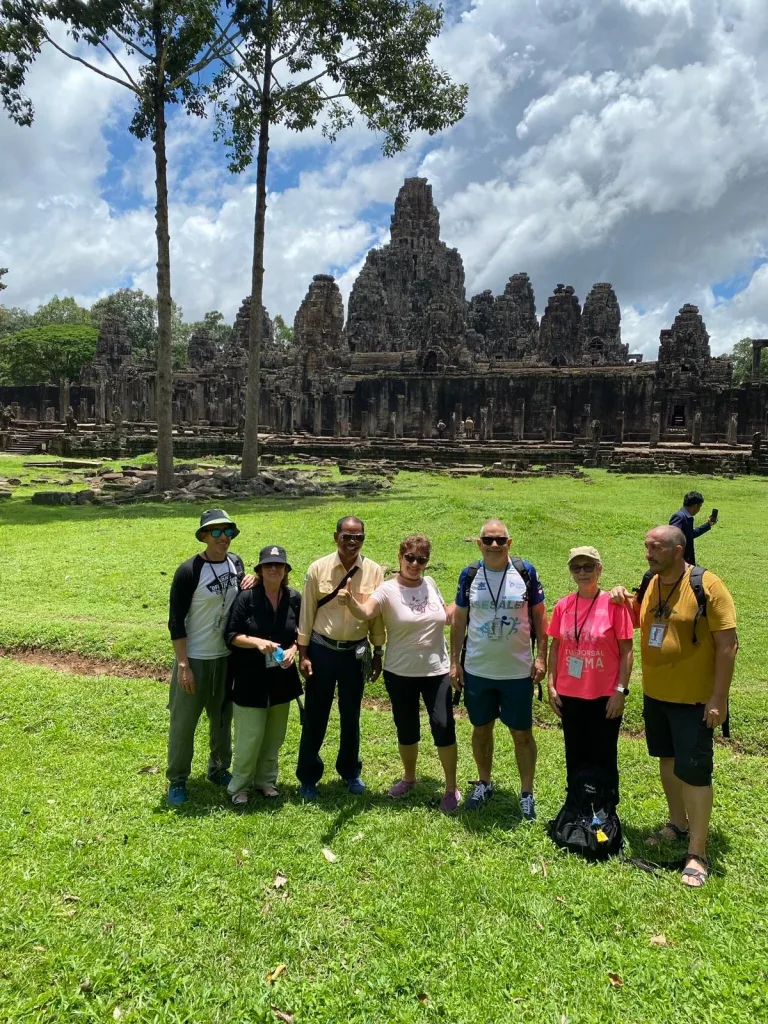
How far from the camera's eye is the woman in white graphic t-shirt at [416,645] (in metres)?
4.36

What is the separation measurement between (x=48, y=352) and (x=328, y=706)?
79.3 meters

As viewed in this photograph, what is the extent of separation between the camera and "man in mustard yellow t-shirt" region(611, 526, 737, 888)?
3.68 meters

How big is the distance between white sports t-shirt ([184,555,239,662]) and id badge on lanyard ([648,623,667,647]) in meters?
2.56

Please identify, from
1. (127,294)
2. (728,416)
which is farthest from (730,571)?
(127,294)

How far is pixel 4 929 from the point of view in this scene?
3215mm

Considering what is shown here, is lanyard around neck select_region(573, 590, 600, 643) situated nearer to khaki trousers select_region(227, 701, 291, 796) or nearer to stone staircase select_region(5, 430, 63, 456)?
khaki trousers select_region(227, 701, 291, 796)

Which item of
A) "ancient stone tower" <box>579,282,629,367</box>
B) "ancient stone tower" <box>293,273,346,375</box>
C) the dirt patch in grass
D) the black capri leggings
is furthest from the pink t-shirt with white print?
"ancient stone tower" <box>579,282,629,367</box>

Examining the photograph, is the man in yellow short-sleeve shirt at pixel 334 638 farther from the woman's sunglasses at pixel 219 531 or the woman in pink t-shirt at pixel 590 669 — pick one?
the woman in pink t-shirt at pixel 590 669

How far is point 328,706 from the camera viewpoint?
4.59 meters

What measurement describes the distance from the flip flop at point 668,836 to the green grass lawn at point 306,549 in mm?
1968

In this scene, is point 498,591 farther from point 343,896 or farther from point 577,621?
point 343,896

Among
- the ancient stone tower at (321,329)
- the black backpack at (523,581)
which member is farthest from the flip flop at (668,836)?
the ancient stone tower at (321,329)

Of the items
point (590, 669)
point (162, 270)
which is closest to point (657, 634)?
point (590, 669)

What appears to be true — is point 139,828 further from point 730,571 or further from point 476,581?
point 730,571
